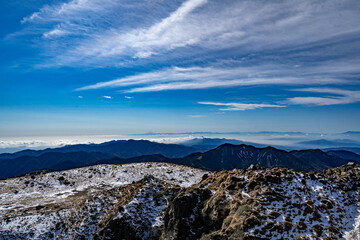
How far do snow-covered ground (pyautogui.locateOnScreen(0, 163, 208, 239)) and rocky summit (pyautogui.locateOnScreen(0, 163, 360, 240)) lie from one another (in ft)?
0.60

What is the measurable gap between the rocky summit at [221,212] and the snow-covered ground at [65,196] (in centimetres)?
18

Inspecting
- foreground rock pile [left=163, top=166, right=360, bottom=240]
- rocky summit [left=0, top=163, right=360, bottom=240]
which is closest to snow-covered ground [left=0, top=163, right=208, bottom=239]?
rocky summit [left=0, top=163, right=360, bottom=240]

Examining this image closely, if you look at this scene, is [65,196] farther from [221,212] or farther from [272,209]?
[272,209]

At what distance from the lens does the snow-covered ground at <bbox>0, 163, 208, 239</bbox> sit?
28.9m

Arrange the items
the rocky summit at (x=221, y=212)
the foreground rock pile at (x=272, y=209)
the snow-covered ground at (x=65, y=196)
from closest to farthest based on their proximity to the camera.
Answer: the foreground rock pile at (x=272, y=209), the rocky summit at (x=221, y=212), the snow-covered ground at (x=65, y=196)

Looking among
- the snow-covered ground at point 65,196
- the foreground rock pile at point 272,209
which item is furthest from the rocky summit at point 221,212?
the snow-covered ground at point 65,196

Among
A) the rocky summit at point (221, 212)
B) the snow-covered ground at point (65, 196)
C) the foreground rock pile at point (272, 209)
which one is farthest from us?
the snow-covered ground at point (65, 196)

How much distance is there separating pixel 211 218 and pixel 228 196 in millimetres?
2902

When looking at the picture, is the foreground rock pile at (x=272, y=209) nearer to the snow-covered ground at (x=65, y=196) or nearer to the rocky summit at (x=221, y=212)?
the rocky summit at (x=221, y=212)

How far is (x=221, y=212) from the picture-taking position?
19234 millimetres

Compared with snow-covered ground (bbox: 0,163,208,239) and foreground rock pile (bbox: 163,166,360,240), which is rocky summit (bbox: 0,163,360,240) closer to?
foreground rock pile (bbox: 163,166,360,240)

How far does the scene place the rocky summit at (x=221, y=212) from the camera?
53.1ft

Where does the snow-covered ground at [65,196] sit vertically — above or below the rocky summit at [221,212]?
below

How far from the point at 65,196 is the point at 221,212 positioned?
42.4 m
